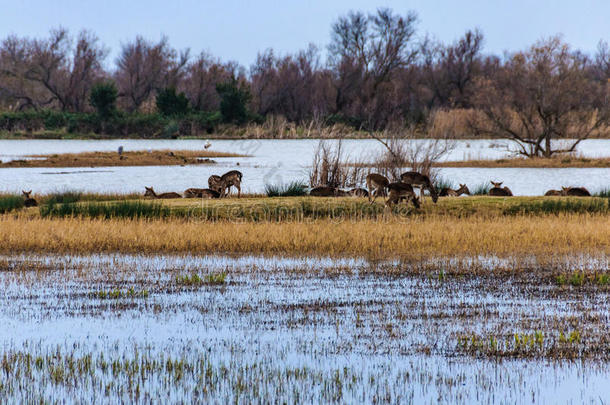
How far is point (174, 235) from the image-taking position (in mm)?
16734

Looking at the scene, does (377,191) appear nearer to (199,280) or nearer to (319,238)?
(319,238)

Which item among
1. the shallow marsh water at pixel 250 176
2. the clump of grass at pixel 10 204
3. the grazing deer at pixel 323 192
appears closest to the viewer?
the clump of grass at pixel 10 204

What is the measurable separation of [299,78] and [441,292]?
78.5 meters

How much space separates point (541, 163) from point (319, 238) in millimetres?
28434

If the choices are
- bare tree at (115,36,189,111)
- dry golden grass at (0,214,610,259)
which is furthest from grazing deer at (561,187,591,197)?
bare tree at (115,36,189,111)

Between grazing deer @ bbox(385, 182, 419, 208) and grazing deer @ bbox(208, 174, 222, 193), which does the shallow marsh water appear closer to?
grazing deer @ bbox(208, 174, 222, 193)

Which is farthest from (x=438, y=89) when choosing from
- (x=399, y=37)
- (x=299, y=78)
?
(x=299, y=78)

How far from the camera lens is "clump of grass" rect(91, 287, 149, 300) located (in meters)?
11.0

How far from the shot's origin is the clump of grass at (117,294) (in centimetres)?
1099

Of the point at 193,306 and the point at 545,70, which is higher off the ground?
the point at 545,70

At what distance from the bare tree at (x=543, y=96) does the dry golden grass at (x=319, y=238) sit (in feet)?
82.7

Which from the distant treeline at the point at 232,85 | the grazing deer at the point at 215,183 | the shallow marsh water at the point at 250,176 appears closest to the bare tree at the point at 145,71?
the distant treeline at the point at 232,85

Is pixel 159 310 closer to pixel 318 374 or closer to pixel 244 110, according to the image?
pixel 318 374

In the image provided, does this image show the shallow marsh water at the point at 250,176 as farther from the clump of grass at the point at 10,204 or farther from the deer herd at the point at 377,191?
the clump of grass at the point at 10,204
